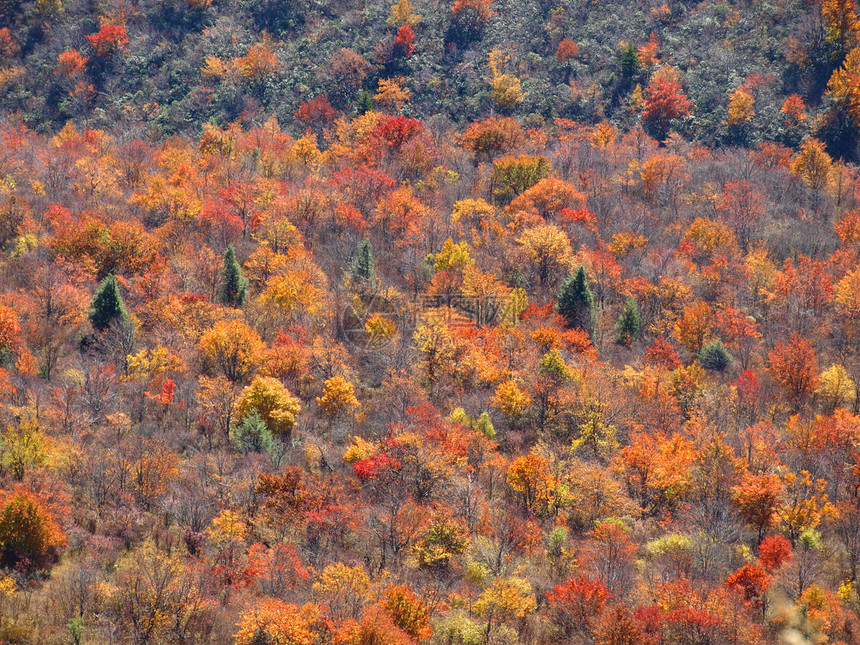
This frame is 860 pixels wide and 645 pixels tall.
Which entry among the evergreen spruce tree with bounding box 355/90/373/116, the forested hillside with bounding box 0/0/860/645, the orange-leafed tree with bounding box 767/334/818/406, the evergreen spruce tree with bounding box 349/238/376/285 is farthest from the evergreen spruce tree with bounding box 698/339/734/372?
the evergreen spruce tree with bounding box 355/90/373/116

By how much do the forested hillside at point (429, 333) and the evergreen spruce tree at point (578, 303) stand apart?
0.94ft

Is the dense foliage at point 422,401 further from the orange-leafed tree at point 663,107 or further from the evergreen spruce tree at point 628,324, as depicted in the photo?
the orange-leafed tree at point 663,107

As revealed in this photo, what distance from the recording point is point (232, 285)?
203 feet

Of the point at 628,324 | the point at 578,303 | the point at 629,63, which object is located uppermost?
the point at 629,63

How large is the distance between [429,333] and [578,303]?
15.5 meters

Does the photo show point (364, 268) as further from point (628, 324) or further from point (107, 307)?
point (628, 324)

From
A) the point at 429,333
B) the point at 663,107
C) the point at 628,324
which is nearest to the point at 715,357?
the point at 628,324

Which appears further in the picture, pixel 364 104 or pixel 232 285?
pixel 364 104

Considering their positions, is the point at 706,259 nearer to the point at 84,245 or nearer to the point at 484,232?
the point at 484,232

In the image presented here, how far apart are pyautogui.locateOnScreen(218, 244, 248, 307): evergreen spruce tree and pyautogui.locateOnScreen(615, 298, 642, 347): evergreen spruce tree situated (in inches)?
1375

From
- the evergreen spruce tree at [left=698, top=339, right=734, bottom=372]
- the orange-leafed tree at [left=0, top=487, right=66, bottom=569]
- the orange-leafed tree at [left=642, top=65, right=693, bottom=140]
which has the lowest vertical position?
the evergreen spruce tree at [left=698, top=339, right=734, bottom=372]

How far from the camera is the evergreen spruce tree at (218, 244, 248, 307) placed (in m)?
61.8

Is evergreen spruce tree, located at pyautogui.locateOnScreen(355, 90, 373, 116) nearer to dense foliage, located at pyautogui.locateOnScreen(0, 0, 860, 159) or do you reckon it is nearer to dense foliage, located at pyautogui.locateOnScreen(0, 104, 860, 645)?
dense foliage, located at pyautogui.locateOnScreen(0, 0, 860, 159)

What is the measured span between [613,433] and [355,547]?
21277 mm
